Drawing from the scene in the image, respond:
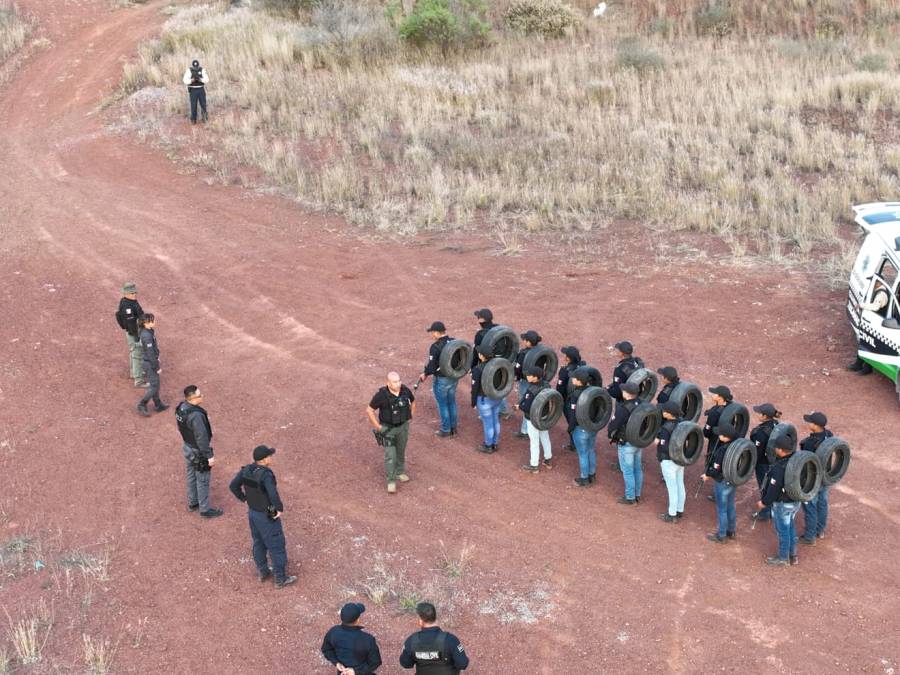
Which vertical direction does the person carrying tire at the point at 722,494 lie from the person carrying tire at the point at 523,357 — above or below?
below

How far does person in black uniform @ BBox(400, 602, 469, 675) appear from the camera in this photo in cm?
751

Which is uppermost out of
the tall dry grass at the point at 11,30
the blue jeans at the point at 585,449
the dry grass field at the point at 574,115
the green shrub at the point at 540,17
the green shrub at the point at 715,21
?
the tall dry grass at the point at 11,30

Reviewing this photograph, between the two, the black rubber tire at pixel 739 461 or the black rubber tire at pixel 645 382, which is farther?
the black rubber tire at pixel 645 382

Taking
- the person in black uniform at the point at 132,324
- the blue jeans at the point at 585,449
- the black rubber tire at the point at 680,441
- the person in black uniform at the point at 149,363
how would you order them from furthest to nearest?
the person in black uniform at the point at 132,324 → the person in black uniform at the point at 149,363 → the blue jeans at the point at 585,449 → the black rubber tire at the point at 680,441

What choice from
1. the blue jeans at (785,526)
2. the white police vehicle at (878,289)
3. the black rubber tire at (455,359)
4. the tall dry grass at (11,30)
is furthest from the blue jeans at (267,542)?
the tall dry grass at (11,30)

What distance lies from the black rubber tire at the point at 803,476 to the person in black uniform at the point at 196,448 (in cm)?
572

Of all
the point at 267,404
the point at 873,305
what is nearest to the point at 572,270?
the point at 873,305

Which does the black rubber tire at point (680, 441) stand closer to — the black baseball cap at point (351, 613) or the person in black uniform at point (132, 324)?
the black baseball cap at point (351, 613)

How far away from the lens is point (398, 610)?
956 cm

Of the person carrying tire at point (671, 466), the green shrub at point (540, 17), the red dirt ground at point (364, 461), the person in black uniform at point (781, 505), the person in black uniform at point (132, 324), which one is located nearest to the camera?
the red dirt ground at point (364, 461)

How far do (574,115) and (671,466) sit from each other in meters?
15.1

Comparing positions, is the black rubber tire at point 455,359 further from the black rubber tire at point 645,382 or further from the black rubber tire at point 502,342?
the black rubber tire at point 645,382

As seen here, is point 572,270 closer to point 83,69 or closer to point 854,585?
point 854,585

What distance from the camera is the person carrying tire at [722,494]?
33.5 ft
